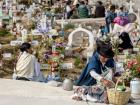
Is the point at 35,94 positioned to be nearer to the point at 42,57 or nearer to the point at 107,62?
the point at 107,62

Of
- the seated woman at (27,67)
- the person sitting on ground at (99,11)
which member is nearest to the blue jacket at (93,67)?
the seated woman at (27,67)

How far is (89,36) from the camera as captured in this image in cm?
1666

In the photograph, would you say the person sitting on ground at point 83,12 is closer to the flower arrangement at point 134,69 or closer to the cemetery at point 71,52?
the cemetery at point 71,52

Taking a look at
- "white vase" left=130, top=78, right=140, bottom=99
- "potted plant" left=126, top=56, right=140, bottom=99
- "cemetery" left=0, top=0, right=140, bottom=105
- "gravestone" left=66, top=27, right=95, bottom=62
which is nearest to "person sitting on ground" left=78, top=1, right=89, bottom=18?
"cemetery" left=0, top=0, right=140, bottom=105

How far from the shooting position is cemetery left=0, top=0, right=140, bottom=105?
854 cm

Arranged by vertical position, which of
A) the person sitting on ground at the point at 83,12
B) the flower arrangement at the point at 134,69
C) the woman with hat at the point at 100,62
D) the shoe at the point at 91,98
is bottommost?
the shoe at the point at 91,98

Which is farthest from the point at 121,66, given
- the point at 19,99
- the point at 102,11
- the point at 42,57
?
the point at 102,11

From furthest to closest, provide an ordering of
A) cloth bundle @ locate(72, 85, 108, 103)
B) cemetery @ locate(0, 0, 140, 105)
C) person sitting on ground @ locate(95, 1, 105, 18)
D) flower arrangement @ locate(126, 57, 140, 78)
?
person sitting on ground @ locate(95, 1, 105, 18) < flower arrangement @ locate(126, 57, 140, 78) < cemetery @ locate(0, 0, 140, 105) < cloth bundle @ locate(72, 85, 108, 103)

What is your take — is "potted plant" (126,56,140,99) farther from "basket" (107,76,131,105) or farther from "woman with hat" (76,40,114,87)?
"basket" (107,76,131,105)

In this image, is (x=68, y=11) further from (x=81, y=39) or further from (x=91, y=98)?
(x=91, y=98)

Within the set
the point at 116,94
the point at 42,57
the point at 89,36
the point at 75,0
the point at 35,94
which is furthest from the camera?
the point at 75,0

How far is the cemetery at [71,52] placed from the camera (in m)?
8.54

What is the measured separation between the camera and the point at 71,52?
15586mm

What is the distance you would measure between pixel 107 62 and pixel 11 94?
154 centimetres
